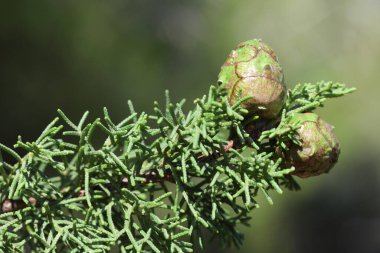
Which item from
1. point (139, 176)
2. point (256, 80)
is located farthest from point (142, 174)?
point (256, 80)

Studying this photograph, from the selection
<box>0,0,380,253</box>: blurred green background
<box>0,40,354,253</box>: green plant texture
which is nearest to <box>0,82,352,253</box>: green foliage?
<box>0,40,354,253</box>: green plant texture

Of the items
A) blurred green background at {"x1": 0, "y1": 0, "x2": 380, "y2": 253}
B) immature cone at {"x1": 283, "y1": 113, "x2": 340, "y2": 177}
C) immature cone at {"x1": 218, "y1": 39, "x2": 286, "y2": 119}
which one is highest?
blurred green background at {"x1": 0, "y1": 0, "x2": 380, "y2": 253}

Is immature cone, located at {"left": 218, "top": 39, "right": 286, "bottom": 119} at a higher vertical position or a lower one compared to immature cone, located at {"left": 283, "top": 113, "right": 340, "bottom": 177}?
higher

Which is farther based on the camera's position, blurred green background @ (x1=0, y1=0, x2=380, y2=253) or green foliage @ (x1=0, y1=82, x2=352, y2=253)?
blurred green background @ (x1=0, y1=0, x2=380, y2=253)

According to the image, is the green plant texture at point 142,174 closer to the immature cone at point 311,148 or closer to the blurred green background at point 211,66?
the immature cone at point 311,148

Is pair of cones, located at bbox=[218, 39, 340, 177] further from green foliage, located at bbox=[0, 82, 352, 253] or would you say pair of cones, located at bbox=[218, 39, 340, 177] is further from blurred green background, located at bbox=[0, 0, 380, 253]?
blurred green background, located at bbox=[0, 0, 380, 253]

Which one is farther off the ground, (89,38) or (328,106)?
(89,38)

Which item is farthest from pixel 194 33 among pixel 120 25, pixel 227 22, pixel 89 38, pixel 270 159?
pixel 270 159

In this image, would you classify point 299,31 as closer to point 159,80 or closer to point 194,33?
point 194,33
